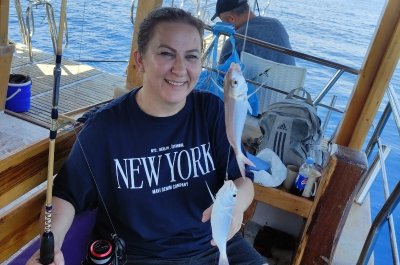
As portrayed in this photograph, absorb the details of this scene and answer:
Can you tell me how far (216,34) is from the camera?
108 inches

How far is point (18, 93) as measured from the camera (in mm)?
4148

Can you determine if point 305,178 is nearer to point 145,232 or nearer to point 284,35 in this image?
point 145,232

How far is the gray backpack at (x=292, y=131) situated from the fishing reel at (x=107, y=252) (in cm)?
131

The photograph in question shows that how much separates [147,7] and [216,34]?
0.57 m

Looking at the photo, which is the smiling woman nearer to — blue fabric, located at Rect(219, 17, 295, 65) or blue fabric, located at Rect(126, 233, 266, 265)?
blue fabric, located at Rect(126, 233, 266, 265)

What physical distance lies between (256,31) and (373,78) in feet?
3.98

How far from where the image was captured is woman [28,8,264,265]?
131cm

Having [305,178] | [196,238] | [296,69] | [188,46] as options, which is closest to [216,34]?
[296,69]

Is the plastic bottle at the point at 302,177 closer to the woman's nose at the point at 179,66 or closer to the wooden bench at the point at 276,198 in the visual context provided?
the wooden bench at the point at 276,198

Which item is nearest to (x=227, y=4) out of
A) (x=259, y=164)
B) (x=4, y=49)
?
(x=259, y=164)

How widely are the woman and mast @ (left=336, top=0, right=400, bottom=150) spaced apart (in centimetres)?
122

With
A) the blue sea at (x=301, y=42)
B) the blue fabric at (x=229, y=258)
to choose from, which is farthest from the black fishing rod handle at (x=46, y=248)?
the blue sea at (x=301, y=42)

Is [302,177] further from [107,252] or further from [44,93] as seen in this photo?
[44,93]

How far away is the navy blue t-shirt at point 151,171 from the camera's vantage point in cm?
137
